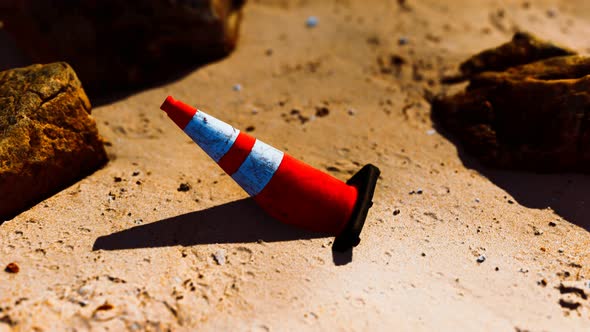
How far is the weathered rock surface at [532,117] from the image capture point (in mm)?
3920

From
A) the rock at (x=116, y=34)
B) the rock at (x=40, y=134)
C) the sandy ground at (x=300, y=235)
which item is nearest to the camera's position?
the sandy ground at (x=300, y=235)

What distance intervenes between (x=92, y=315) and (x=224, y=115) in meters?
2.45

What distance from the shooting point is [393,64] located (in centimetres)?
548

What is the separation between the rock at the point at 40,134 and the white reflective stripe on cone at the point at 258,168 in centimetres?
132

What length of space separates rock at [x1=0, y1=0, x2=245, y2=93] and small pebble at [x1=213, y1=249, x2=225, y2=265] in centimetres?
267

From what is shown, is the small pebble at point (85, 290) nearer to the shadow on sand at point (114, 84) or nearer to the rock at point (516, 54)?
the shadow on sand at point (114, 84)

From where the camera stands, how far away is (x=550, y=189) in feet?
12.9

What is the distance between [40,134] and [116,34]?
6.07 ft

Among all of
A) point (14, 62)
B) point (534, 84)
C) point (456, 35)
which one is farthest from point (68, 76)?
point (456, 35)

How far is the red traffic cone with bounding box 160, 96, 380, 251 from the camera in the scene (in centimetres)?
330

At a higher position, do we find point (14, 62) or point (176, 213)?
point (14, 62)

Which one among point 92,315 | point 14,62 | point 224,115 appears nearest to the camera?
point 92,315

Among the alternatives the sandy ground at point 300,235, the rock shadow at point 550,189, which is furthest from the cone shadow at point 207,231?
→ the rock shadow at point 550,189

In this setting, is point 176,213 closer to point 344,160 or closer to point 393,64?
point 344,160
